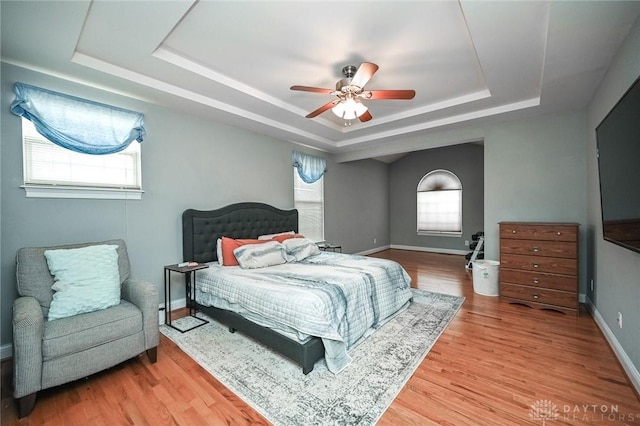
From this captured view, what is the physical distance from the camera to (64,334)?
1829 mm

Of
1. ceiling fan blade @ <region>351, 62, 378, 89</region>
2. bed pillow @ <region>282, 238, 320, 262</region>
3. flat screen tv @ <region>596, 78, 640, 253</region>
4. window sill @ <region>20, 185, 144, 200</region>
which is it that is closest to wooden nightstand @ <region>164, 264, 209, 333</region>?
window sill @ <region>20, 185, 144, 200</region>

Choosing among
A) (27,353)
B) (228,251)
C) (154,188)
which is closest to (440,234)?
(228,251)

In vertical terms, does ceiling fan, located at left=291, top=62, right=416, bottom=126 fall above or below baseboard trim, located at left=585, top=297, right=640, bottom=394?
above

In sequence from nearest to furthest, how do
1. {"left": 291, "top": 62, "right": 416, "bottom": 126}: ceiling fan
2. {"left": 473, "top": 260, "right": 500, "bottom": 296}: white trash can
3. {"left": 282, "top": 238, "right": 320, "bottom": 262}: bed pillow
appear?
{"left": 291, "top": 62, "right": 416, "bottom": 126}: ceiling fan
{"left": 282, "top": 238, "right": 320, "bottom": 262}: bed pillow
{"left": 473, "top": 260, "right": 500, "bottom": 296}: white trash can

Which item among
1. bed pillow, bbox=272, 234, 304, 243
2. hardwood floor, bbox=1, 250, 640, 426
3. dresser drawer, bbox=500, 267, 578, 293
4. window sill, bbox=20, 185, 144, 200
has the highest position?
window sill, bbox=20, 185, 144, 200

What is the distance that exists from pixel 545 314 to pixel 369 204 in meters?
4.59

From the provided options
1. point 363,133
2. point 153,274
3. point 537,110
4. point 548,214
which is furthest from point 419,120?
point 153,274

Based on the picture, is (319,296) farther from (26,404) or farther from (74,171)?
(74,171)

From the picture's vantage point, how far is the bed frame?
83.9 inches

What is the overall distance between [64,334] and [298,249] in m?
2.45

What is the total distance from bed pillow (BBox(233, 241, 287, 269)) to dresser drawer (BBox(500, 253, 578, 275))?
297 centimetres

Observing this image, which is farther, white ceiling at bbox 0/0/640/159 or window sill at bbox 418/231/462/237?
window sill at bbox 418/231/462/237

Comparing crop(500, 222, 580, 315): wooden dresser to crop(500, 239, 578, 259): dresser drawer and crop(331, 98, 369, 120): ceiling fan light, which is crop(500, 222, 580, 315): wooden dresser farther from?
crop(331, 98, 369, 120): ceiling fan light

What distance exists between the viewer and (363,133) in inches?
194
